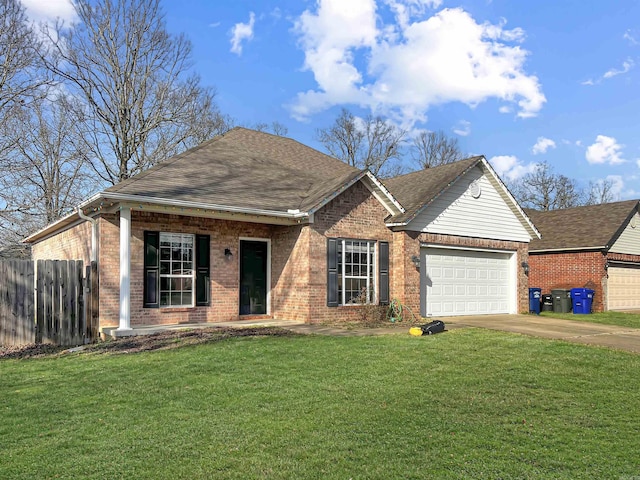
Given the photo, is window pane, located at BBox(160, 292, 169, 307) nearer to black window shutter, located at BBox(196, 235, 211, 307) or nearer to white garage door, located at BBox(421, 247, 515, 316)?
black window shutter, located at BBox(196, 235, 211, 307)

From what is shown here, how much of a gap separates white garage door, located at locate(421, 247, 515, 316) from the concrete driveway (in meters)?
0.54

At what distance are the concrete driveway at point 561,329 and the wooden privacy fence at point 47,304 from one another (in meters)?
8.59

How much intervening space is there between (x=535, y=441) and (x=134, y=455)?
3607mm

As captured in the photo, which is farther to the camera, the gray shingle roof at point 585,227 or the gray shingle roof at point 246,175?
the gray shingle roof at point 585,227

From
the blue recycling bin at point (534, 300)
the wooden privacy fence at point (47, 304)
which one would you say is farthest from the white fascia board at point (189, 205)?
the blue recycling bin at point (534, 300)

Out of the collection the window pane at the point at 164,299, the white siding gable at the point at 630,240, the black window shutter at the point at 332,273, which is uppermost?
the white siding gable at the point at 630,240

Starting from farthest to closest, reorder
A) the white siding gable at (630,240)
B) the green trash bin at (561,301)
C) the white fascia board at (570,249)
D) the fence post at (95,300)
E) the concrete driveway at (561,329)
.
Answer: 1. the white siding gable at (630,240)
2. the white fascia board at (570,249)
3. the green trash bin at (561,301)
4. the fence post at (95,300)
5. the concrete driveway at (561,329)

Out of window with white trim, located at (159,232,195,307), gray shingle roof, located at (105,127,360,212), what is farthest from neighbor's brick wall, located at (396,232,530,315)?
window with white trim, located at (159,232,195,307)

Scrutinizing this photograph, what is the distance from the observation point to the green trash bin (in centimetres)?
1966

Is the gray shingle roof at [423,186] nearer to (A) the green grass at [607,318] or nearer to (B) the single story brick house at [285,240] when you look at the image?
(B) the single story brick house at [285,240]

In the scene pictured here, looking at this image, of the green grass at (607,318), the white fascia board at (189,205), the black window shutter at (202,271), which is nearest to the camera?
the white fascia board at (189,205)

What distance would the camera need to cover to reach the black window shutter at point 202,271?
1275 centimetres

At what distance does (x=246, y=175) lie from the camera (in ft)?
48.6

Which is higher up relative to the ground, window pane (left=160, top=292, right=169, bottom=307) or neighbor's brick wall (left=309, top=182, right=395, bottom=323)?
neighbor's brick wall (left=309, top=182, right=395, bottom=323)
